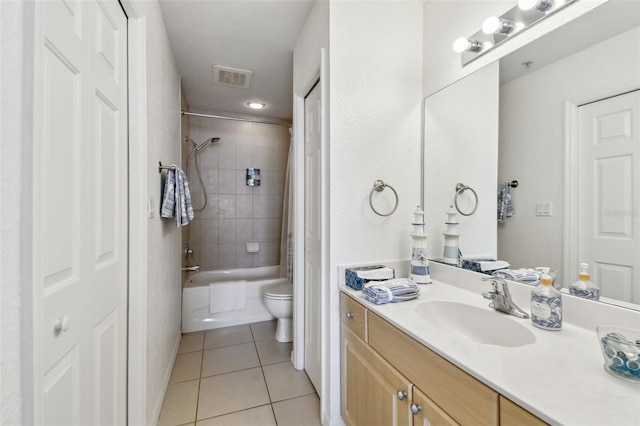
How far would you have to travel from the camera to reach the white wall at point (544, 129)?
881 mm

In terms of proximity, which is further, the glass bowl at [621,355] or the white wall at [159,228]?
the white wall at [159,228]

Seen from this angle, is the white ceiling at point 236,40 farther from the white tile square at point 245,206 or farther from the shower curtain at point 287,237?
the white tile square at point 245,206

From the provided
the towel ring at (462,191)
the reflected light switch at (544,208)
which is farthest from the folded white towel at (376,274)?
the reflected light switch at (544,208)

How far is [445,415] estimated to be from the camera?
763 mm

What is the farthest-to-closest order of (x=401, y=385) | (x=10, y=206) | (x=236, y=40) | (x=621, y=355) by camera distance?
(x=236, y=40) → (x=401, y=385) → (x=621, y=355) → (x=10, y=206)

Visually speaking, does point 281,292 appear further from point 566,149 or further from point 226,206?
point 566,149

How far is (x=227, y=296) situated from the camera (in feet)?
9.06

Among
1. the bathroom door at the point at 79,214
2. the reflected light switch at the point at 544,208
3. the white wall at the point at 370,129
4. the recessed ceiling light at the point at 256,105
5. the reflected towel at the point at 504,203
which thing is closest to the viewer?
the bathroom door at the point at 79,214

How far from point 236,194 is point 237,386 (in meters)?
2.27

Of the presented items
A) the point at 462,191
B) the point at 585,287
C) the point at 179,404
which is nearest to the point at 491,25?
the point at 462,191

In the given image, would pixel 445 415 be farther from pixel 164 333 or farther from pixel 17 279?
pixel 164 333

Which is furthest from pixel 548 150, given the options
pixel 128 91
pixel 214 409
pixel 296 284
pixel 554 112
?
pixel 214 409

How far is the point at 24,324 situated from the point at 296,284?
1499 millimetres

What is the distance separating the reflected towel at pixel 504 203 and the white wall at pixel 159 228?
1682 mm
